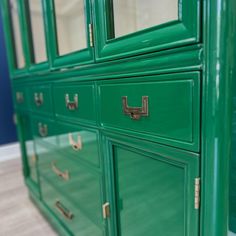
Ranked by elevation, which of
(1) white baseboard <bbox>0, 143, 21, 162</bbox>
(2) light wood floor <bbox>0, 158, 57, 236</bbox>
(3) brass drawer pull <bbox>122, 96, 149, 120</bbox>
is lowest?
(2) light wood floor <bbox>0, 158, 57, 236</bbox>

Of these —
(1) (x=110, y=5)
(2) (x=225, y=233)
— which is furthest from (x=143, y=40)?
(2) (x=225, y=233)

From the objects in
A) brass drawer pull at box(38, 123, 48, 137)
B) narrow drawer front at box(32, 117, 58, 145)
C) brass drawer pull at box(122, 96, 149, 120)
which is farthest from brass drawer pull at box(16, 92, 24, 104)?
brass drawer pull at box(122, 96, 149, 120)

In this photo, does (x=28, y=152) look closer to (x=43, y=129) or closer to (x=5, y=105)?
(x=43, y=129)

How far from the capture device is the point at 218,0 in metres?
0.42

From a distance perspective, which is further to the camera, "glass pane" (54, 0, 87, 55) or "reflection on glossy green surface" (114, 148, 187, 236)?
"glass pane" (54, 0, 87, 55)

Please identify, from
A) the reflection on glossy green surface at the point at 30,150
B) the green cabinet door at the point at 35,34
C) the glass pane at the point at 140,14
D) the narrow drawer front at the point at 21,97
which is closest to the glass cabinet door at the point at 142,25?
the glass pane at the point at 140,14

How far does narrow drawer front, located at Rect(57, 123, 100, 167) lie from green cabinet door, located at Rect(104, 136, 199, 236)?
9 cm

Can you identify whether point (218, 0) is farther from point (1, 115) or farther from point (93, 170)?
point (1, 115)

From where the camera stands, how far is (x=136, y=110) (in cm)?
64

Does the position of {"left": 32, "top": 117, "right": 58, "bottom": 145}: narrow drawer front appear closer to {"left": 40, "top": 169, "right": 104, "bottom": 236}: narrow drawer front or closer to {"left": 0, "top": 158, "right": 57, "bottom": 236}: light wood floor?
{"left": 40, "top": 169, "right": 104, "bottom": 236}: narrow drawer front

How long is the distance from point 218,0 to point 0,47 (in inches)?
116

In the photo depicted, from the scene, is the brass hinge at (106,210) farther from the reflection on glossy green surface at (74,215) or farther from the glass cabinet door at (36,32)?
the glass cabinet door at (36,32)

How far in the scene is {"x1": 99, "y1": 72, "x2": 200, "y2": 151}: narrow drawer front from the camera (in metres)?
0.50

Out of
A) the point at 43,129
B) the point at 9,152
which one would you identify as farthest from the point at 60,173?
the point at 9,152
